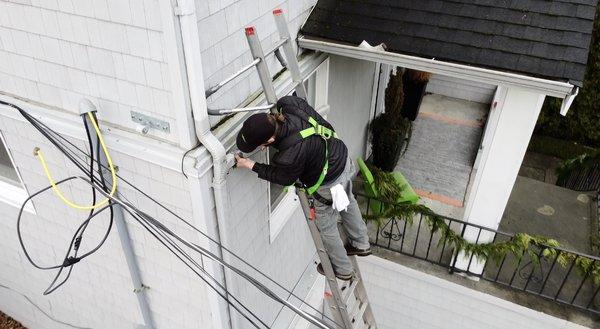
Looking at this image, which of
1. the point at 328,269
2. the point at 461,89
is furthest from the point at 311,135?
the point at 461,89

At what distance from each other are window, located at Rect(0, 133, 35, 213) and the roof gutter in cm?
382

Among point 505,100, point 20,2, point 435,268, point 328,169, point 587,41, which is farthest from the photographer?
point 435,268

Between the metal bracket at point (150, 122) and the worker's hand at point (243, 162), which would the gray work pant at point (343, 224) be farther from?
the metal bracket at point (150, 122)

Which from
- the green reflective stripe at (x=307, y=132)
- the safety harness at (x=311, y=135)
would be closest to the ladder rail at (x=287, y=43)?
the safety harness at (x=311, y=135)

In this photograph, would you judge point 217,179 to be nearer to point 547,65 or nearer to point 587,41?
point 547,65

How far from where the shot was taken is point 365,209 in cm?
762

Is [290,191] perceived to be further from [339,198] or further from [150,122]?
[150,122]

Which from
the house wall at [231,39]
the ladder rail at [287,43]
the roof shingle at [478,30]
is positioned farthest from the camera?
the roof shingle at [478,30]

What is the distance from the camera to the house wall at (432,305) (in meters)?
6.50

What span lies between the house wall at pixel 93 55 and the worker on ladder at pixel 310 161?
0.70 m

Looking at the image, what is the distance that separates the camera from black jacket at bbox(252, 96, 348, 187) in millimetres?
3773

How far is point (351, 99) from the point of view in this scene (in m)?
7.47

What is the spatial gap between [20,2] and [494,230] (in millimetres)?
5898

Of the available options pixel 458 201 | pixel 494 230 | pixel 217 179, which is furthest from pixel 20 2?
pixel 458 201
